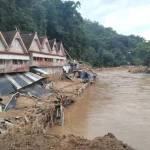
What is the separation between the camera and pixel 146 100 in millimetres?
25891

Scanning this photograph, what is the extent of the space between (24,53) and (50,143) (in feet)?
65.7

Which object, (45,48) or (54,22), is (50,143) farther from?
(54,22)

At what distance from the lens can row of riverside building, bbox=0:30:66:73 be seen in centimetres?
2397

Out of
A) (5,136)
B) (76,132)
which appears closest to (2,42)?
(76,132)

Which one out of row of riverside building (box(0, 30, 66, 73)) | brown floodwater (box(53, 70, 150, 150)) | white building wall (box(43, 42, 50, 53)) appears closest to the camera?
brown floodwater (box(53, 70, 150, 150))

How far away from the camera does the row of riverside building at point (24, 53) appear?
24.0 meters

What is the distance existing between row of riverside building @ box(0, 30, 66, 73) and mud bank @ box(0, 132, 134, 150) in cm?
1240

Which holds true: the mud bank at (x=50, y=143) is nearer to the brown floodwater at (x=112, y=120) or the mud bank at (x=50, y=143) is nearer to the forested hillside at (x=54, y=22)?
the brown floodwater at (x=112, y=120)

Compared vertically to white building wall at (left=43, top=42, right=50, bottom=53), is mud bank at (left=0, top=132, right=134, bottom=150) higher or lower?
lower

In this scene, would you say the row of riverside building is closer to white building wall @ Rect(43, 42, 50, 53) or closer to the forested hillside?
white building wall @ Rect(43, 42, 50, 53)

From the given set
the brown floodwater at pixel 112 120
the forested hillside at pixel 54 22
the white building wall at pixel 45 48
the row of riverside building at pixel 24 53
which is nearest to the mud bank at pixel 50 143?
the brown floodwater at pixel 112 120

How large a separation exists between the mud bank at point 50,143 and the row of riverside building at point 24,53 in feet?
40.7

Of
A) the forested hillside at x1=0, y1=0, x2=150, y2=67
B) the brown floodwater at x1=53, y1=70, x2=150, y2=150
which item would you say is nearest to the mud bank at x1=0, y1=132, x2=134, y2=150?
the brown floodwater at x1=53, y1=70, x2=150, y2=150

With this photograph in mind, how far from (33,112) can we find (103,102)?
454 inches
